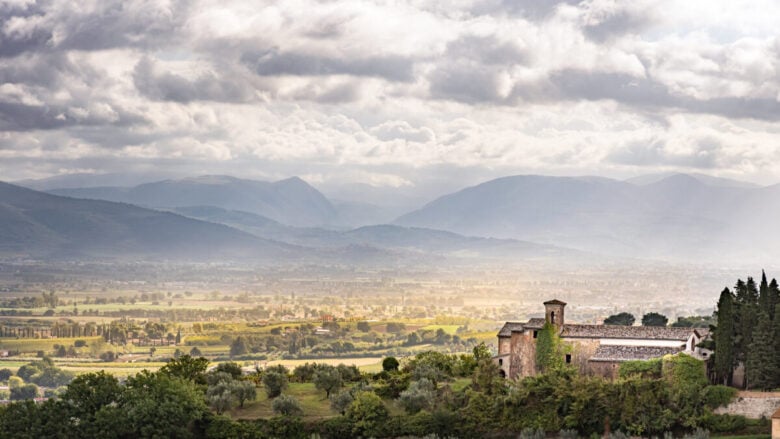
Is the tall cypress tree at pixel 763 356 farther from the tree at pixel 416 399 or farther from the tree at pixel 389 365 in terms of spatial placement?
the tree at pixel 389 365

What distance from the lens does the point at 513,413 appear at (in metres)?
41.1

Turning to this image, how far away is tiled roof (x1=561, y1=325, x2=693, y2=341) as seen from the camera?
43031mm

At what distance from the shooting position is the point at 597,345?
142 ft

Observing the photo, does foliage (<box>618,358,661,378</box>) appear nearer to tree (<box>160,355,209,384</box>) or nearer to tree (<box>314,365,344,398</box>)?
tree (<box>314,365,344,398</box>)

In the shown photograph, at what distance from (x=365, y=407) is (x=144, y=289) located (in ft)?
522

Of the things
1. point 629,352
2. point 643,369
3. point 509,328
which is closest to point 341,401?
point 509,328

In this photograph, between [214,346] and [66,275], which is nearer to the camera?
[214,346]

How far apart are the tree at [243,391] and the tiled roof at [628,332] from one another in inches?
532

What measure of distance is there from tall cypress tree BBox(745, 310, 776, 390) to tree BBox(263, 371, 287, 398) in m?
19.8

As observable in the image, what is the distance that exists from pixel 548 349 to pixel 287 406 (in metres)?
11.1

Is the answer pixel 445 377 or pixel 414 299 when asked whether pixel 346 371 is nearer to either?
pixel 445 377

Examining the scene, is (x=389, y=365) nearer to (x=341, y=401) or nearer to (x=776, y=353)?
(x=341, y=401)

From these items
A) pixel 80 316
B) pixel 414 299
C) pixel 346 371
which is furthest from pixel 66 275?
pixel 346 371

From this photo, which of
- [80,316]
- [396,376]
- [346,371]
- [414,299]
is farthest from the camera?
[414,299]
